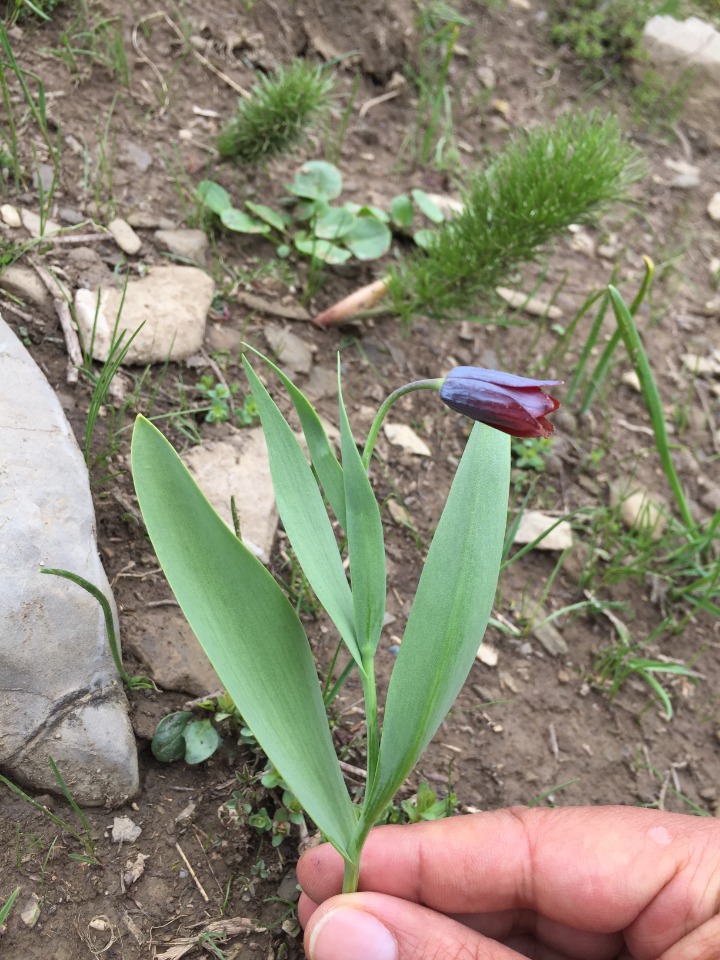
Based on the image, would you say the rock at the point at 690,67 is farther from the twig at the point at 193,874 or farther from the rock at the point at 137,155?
the twig at the point at 193,874

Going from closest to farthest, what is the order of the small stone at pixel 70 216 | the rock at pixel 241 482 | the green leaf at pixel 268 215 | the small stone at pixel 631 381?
1. the rock at pixel 241 482
2. the small stone at pixel 70 216
3. the green leaf at pixel 268 215
4. the small stone at pixel 631 381

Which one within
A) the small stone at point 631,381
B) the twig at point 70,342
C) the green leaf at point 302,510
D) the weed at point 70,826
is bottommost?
the weed at point 70,826

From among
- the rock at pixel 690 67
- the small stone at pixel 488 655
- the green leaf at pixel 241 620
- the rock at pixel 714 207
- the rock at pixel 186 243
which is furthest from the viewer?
the rock at pixel 690 67

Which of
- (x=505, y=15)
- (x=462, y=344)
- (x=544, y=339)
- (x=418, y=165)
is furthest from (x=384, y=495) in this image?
(x=505, y=15)

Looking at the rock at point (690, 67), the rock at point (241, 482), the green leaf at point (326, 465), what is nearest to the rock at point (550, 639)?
the rock at point (241, 482)

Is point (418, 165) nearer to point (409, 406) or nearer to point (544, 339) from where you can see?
point (544, 339)
